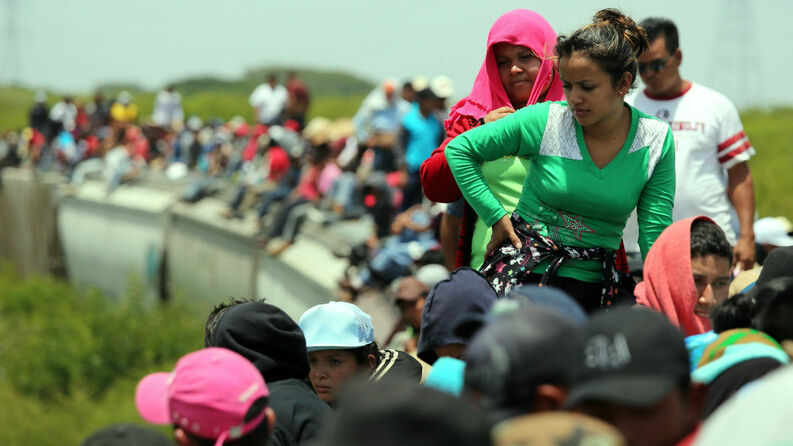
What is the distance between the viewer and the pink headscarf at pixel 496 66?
4348mm

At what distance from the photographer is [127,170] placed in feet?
93.2

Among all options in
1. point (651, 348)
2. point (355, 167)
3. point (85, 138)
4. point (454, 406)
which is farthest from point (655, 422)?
point (85, 138)

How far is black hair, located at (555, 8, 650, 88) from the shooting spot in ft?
12.5

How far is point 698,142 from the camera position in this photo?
597cm

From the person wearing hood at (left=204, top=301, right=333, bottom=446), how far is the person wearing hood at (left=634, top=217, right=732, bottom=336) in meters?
1.23

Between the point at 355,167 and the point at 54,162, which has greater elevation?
the point at 355,167

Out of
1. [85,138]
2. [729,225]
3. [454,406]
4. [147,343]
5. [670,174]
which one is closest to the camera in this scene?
[454,406]

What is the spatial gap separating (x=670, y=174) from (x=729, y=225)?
6.96 feet

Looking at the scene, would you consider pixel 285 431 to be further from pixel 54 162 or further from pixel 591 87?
pixel 54 162

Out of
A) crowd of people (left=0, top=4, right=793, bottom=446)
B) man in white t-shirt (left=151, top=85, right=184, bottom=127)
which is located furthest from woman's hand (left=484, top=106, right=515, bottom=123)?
man in white t-shirt (left=151, top=85, right=184, bottom=127)

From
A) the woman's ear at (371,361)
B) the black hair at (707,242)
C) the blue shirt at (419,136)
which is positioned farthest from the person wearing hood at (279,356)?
the blue shirt at (419,136)

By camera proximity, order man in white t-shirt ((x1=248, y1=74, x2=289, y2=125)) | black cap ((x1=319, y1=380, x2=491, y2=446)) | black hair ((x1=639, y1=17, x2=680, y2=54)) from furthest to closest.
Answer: man in white t-shirt ((x1=248, y1=74, x2=289, y2=125)), black hair ((x1=639, y1=17, x2=680, y2=54)), black cap ((x1=319, y1=380, x2=491, y2=446))

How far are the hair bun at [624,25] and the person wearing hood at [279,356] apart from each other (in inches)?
61.0

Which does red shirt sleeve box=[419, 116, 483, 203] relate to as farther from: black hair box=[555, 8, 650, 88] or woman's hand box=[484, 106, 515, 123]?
black hair box=[555, 8, 650, 88]
